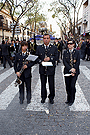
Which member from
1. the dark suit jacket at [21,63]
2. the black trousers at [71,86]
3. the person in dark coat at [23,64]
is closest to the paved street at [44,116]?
the black trousers at [71,86]

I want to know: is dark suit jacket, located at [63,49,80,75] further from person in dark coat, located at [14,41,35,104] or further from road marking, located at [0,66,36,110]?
road marking, located at [0,66,36,110]

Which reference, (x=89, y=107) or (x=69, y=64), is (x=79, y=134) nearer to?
(x=89, y=107)

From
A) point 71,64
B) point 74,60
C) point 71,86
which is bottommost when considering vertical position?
point 71,86

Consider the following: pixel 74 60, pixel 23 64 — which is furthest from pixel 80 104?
pixel 23 64

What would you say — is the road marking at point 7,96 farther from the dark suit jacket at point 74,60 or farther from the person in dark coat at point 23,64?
the dark suit jacket at point 74,60

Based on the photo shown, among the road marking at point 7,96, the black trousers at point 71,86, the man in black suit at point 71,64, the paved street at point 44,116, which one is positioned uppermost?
the man in black suit at point 71,64

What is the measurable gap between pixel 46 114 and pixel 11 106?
1202 mm

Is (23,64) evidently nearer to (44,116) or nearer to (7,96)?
(44,116)

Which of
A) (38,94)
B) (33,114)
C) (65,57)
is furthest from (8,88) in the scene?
(65,57)

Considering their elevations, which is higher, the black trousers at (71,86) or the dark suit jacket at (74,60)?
the dark suit jacket at (74,60)

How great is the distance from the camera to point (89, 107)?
4785 mm

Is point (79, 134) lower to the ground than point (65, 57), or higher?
lower

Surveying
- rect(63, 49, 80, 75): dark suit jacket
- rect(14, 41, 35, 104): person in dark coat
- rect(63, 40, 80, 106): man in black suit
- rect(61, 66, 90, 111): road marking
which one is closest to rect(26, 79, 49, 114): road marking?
rect(14, 41, 35, 104): person in dark coat

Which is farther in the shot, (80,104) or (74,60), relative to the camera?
(80,104)
